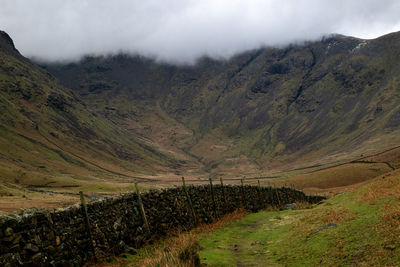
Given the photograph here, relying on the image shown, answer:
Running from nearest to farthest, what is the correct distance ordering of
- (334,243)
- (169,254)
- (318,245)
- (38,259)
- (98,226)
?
(169,254), (38,259), (334,243), (318,245), (98,226)

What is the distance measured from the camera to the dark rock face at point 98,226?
32.6 ft

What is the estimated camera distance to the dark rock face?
9.94m

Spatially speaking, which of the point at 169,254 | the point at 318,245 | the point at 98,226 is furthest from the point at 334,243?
the point at 98,226

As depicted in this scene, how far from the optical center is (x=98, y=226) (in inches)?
535

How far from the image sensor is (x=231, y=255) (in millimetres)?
13492

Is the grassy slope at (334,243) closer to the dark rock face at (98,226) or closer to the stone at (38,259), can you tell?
the dark rock face at (98,226)

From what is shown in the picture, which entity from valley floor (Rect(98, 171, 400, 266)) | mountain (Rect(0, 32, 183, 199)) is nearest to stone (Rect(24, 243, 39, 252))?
valley floor (Rect(98, 171, 400, 266))

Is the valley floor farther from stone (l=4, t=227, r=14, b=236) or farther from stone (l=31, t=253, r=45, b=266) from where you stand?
stone (l=4, t=227, r=14, b=236)

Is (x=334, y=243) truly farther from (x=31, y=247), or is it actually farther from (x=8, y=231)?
(x=8, y=231)

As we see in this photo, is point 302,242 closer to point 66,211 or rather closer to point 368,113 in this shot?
point 66,211

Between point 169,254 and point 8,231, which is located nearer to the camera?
point 8,231

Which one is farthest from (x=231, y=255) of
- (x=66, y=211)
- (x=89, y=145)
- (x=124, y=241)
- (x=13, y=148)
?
(x=89, y=145)

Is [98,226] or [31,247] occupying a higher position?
[31,247]

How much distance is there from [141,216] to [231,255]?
5.47m
